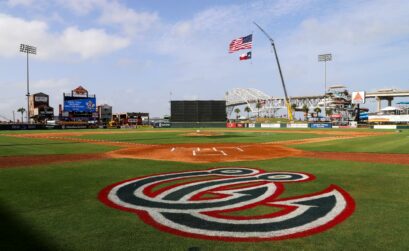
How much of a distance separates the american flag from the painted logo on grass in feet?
136

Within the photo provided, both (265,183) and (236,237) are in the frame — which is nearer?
(236,237)

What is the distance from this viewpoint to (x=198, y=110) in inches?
2985

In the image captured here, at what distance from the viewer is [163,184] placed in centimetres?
955

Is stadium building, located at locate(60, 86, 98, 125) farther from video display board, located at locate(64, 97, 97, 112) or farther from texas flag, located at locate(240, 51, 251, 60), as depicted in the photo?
texas flag, located at locate(240, 51, 251, 60)

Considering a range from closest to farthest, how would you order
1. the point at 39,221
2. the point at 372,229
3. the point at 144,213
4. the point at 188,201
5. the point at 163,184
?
the point at 372,229 → the point at 39,221 → the point at 144,213 → the point at 188,201 → the point at 163,184

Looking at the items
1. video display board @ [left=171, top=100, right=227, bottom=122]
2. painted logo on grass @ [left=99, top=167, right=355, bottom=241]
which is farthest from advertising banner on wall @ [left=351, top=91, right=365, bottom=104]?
painted logo on grass @ [left=99, top=167, right=355, bottom=241]

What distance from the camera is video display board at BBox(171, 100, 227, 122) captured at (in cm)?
7594

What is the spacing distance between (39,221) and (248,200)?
4696 millimetres

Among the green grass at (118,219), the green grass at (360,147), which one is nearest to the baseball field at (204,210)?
the green grass at (118,219)

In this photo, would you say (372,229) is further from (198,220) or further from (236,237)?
(198,220)

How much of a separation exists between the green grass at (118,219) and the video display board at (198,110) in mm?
64997

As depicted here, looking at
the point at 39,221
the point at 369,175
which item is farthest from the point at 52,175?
the point at 369,175

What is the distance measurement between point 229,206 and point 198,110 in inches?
2720

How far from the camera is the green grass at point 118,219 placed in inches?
191
